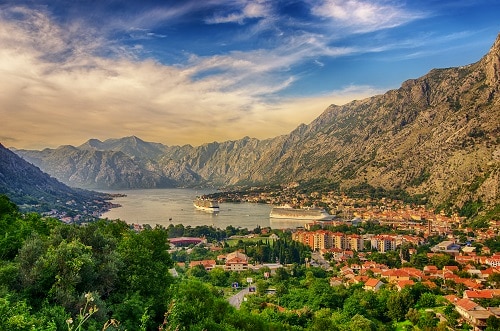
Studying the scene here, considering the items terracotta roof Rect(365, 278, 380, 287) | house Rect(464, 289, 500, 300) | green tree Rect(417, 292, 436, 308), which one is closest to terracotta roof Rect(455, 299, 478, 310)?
green tree Rect(417, 292, 436, 308)

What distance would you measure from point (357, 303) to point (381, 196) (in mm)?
81233

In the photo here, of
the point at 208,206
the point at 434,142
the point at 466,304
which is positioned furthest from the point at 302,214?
the point at 466,304

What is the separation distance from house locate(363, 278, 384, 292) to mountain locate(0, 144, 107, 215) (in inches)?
2517

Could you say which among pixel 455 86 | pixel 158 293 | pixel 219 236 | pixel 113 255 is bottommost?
pixel 219 236

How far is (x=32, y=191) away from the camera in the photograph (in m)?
96.4

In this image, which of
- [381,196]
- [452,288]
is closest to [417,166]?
[381,196]

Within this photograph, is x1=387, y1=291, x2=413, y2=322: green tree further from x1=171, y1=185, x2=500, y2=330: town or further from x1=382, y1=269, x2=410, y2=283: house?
x1=382, y1=269, x2=410, y2=283: house

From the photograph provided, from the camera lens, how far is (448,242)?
51.0m

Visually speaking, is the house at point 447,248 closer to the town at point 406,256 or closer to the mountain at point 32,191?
the town at point 406,256

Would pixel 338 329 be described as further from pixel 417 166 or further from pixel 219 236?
pixel 417 166

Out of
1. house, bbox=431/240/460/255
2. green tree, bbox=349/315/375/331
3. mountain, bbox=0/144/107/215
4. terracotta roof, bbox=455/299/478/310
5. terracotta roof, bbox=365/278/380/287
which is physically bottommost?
house, bbox=431/240/460/255

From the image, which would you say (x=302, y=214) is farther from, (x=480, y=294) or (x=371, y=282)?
(x=480, y=294)

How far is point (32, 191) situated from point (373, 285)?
8889 centimetres

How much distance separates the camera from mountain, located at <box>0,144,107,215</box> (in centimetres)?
8169
